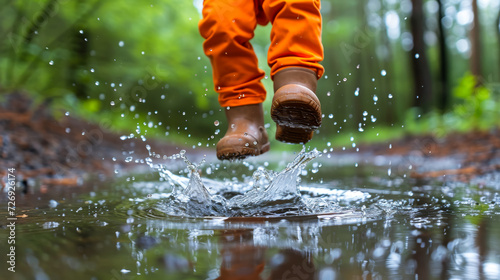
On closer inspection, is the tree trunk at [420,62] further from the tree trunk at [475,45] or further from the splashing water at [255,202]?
the splashing water at [255,202]

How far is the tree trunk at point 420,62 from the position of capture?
1058 cm

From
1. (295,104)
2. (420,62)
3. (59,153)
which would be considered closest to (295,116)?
(295,104)

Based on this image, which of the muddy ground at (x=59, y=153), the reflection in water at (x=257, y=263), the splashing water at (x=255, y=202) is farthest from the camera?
the muddy ground at (x=59, y=153)

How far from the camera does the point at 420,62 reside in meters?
10.9

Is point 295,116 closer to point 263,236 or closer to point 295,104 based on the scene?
point 295,104

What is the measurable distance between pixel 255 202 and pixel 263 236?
0.58m

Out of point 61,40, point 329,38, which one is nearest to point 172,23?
point 61,40

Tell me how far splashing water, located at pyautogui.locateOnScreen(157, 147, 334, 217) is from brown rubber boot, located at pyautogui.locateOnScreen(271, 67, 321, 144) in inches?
6.1

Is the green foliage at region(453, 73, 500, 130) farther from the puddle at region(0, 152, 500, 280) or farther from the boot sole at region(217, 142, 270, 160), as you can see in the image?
the puddle at region(0, 152, 500, 280)

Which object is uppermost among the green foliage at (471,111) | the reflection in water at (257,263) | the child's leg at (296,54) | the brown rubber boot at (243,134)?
the green foliage at (471,111)

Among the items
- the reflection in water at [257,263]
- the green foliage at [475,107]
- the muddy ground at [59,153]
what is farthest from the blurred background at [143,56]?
the reflection in water at [257,263]

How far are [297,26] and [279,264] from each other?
139cm

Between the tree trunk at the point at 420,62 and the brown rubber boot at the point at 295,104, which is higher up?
the tree trunk at the point at 420,62

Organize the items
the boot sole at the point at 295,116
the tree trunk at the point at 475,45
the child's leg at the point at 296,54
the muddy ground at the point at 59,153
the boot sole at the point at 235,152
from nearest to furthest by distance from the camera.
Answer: the boot sole at the point at 295,116 → the child's leg at the point at 296,54 → the boot sole at the point at 235,152 → the muddy ground at the point at 59,153 → the tree trunk at the point at 475,45
